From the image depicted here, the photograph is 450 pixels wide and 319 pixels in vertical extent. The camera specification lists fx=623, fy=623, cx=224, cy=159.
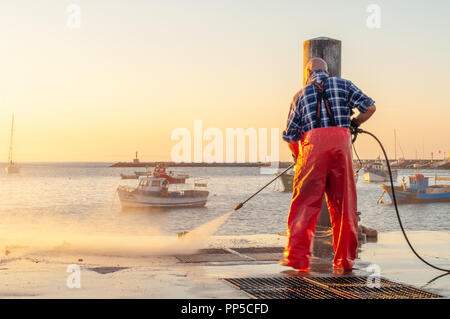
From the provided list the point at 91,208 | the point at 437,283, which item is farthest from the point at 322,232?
the point at 91,208

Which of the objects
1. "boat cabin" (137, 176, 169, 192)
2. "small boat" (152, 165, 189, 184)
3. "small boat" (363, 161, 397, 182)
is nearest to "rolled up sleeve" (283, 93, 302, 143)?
"boat cabin" (137, 176, 169, 192)

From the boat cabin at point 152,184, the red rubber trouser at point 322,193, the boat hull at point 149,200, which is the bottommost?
the boat hull at point 149,200

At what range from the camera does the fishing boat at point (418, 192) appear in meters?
57.6

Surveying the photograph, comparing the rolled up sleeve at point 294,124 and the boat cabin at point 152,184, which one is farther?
the boat cabin at point 152,184

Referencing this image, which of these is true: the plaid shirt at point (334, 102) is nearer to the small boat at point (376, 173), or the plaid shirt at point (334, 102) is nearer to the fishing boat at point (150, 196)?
the fishing boat at point (150, 196)

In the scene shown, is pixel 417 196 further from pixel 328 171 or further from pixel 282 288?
pixel 282 288

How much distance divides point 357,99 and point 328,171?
2.40ft

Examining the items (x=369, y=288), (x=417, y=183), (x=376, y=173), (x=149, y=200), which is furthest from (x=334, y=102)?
(x=376, y=173)

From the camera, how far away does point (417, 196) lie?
58.0 m

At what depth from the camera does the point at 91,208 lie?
5997 cm

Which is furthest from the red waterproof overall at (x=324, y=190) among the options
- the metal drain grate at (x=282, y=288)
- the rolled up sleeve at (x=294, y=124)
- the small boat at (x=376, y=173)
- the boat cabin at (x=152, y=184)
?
the small boat at (x=376, y=173)

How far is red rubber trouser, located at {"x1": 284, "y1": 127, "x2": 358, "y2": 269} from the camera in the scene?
18.9 ft
